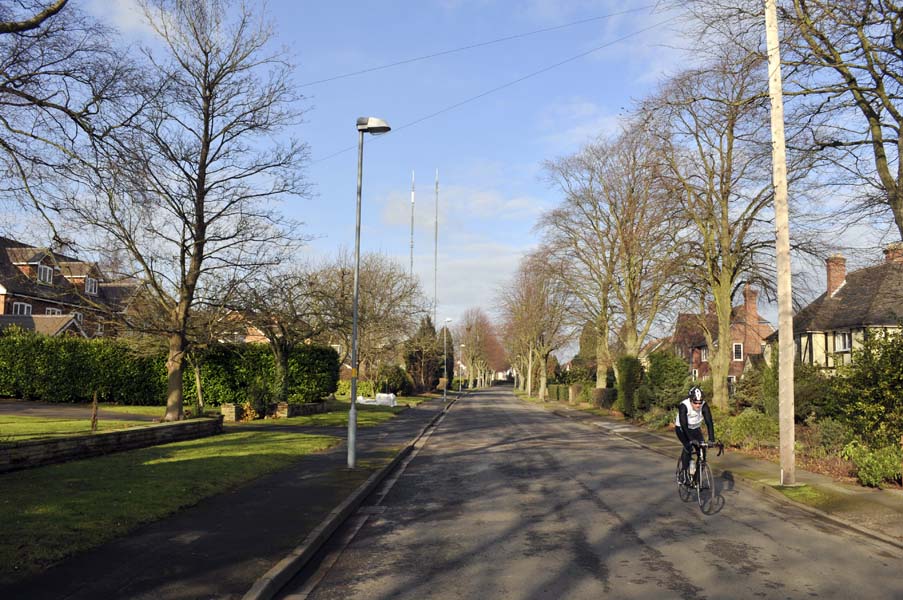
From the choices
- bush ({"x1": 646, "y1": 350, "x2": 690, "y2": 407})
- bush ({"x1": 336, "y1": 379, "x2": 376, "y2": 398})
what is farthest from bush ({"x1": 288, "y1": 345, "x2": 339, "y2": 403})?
bush ({"x1": 646, "y1": 350, "x2": 690, "y2": 407})

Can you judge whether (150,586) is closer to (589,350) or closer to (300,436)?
(300,436)

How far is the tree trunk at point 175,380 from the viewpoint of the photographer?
67.1ft

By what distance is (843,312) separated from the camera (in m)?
40.0

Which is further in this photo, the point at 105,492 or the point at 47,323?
the point at 47,323

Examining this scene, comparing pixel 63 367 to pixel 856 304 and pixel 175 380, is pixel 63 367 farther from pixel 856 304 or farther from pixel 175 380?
pixel 856 304

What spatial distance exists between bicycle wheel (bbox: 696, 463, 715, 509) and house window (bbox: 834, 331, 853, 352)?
31693 millimetres

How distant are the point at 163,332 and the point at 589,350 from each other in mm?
67695

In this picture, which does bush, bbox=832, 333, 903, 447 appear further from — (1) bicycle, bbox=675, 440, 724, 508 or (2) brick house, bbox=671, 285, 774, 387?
(2) brick house, bbox=671, 285, 774, 387

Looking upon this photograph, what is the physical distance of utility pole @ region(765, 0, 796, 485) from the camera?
13237 millimetres

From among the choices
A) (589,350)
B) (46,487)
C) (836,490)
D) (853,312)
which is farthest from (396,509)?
(589,350)

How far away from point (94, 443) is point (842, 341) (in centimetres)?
3891

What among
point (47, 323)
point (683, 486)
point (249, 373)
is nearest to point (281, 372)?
point (249, 373)

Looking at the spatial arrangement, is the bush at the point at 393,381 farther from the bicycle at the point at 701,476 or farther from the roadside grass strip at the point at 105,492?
the bicycle at the point at 701,476

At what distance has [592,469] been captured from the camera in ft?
52.9
